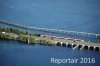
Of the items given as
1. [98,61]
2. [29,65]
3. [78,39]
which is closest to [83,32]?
[78,39]

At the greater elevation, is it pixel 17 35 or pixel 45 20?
pixel 45 20

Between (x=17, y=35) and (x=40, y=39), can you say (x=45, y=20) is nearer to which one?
(x=40, y=39)

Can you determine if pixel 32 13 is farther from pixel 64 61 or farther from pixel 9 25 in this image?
pixel 64 61

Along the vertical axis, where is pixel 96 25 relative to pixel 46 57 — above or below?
above

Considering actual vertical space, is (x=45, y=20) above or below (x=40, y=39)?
above

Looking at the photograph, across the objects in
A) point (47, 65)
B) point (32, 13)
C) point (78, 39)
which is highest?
point (32, 13)

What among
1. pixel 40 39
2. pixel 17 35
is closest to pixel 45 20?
pixel 40 39
